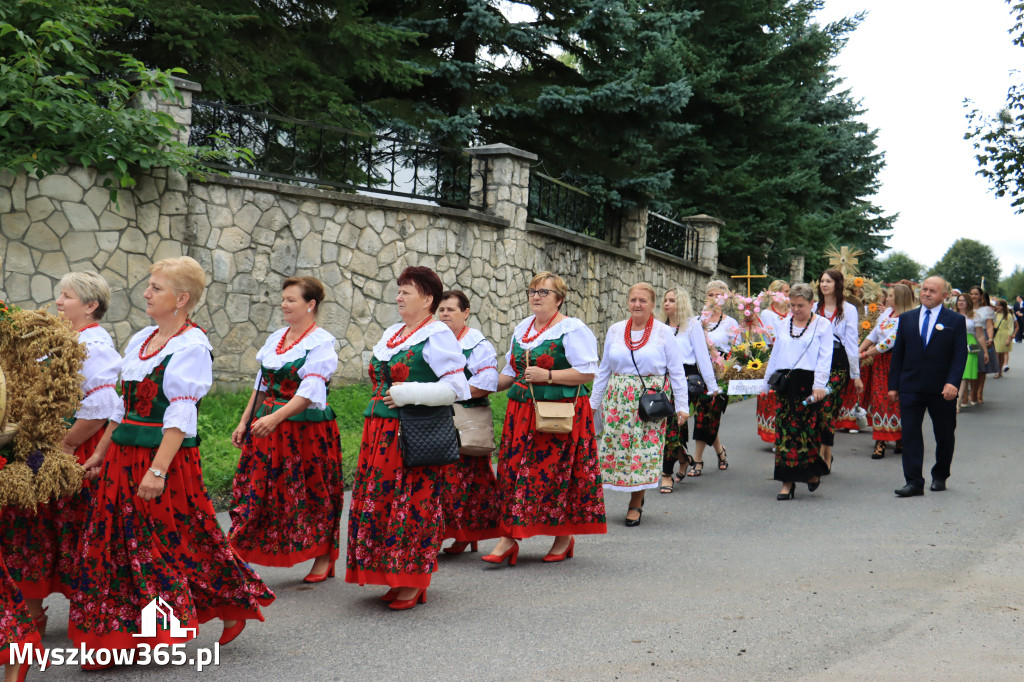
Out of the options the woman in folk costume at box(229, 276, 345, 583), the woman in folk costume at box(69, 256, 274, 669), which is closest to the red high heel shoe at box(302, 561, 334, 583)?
the woman in folk costume at box(229, 276, 345, 583)

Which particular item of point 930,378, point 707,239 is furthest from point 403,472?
point 707,239

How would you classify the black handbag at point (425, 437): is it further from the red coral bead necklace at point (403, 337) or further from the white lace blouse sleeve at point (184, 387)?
the white lace blouse sleeve at point (184, 387)

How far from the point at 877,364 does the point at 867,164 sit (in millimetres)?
19829

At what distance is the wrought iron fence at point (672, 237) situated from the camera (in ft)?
67.7

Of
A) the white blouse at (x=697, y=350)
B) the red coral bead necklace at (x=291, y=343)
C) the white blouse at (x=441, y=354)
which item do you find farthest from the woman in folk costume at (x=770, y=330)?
the red coral bead necklace at (x=291, y=343)

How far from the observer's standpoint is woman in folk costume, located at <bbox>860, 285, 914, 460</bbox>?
1199 cm

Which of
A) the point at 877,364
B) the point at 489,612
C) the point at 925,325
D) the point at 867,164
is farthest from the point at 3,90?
the point at 867,164

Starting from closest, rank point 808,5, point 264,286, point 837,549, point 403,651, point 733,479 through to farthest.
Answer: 1. point 403,651
2. point 837,549
3. point 733,479
4. point 264,286
5. point 808,5

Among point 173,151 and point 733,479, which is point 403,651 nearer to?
point 733,479

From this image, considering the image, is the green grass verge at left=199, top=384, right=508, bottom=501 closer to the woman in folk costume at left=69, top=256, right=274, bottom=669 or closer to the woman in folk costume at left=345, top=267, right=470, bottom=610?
the woman in folk costume at left=345, top=267, right=470, bottom=610

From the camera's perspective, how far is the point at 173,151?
35.6 ft

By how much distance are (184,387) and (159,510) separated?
1.84 ft

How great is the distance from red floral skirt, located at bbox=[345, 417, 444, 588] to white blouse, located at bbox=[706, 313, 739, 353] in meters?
6.23

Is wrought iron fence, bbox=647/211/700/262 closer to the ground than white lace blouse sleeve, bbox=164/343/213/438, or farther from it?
farther from it
